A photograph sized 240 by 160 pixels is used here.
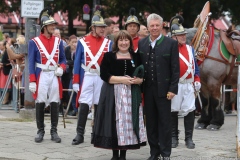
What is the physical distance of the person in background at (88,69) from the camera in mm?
8430

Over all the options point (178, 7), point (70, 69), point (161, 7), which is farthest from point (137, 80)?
point (178, 7)

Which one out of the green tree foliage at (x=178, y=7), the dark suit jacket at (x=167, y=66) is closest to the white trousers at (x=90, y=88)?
the dark suit jacket at (x=167, y=66)

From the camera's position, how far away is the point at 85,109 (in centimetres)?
854

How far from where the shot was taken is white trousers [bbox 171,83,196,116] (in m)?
8.33

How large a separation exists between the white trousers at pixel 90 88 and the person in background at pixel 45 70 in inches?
18.4

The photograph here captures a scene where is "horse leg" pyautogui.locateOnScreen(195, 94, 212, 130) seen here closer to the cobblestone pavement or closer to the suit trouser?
the cobblestone pavement

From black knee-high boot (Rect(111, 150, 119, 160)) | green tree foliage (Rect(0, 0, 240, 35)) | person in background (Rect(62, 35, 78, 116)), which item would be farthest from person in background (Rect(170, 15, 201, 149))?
green tree foliage (Rect(0, 0, 240, 35))

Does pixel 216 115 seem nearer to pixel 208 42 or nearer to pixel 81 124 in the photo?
pixel 208 42

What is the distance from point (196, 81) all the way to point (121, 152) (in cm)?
188

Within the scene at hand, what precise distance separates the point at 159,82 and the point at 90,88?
5.59ft

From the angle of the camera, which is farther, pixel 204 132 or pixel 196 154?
pixel 204 132

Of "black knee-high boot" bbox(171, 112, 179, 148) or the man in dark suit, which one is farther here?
"black knee-high boot" bbox(171, 112, 179, 148)

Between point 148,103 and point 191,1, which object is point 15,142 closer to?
point 148,103

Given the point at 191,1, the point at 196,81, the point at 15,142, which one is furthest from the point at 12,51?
the point at 191,1
